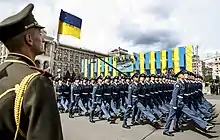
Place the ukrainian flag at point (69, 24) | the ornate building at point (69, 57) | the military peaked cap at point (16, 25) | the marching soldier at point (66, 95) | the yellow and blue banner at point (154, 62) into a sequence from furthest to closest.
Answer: the ornate building at point (69, 57) → the yellow and blue banner at point (154, 62) → the ukrainian flag at point (69, 24) → the marching soldier at point (66, 95) → the military peaked cap at point (16, 25)

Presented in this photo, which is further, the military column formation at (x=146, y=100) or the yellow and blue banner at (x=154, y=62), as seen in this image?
the yellow and blue banner at (x=154, y=62)

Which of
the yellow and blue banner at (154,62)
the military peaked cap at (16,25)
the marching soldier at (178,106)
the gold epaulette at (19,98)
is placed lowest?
the marching soldier at (178,106)

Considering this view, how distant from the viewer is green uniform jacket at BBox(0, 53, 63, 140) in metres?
1.19

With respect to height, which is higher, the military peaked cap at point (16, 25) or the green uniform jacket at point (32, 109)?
the military peaked cap at point (16, 25)

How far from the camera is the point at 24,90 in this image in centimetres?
125

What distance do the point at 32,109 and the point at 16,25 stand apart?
0.50 meters

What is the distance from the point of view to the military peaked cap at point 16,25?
1413 mm

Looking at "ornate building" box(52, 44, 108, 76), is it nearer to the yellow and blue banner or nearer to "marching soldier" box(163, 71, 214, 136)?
the yellow and blue banner

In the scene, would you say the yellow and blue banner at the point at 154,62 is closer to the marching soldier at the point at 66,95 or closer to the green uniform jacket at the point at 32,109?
the marching soldier at the point at 66,95

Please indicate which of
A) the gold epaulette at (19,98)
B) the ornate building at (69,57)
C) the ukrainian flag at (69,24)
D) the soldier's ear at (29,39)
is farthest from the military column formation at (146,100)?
the ornate building at (69,57)

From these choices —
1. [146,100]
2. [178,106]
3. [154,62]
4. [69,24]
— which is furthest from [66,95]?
[154,62]

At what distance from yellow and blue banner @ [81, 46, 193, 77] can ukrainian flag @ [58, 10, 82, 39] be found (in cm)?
1313

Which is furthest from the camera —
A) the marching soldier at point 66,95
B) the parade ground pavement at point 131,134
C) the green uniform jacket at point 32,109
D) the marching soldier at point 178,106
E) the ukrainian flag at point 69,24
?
the ukrainian flag at point 69,24

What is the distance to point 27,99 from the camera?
4.02 ft
